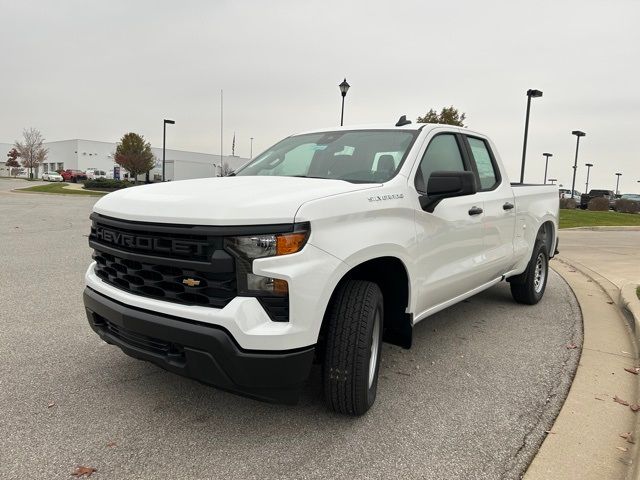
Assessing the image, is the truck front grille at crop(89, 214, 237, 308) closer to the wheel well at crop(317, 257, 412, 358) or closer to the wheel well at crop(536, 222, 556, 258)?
the wheel well at crop(317, 257, 412, 358)

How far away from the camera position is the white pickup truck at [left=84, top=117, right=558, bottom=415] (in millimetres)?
2428

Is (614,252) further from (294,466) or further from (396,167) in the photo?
(294,466)

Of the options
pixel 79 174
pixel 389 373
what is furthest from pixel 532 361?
pixel 79 174

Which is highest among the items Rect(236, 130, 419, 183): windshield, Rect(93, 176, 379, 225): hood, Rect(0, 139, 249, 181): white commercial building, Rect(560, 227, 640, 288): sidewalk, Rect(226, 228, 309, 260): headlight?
Rect(0, 139, 249, 181): white commercial building

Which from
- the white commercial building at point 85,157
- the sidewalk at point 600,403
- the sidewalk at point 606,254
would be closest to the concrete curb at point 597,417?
the sidewalk at point 600,403

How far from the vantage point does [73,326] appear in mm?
4531

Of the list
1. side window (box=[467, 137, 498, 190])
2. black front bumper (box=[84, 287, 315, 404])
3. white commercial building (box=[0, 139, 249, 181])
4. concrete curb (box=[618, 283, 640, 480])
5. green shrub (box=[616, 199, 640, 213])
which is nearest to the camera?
black front bumper (box=[84, 287, 315, 404])

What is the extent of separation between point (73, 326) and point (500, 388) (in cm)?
371

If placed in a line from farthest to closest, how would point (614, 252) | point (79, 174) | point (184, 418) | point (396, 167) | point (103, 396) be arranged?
Result: point (79, 174)
point (614, 252)
point (396, 167)
point (103, 396)
point (184, 418)

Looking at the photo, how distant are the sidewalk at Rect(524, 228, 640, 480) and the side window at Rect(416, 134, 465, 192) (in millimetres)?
1795

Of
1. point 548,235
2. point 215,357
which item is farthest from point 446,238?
point 548,235

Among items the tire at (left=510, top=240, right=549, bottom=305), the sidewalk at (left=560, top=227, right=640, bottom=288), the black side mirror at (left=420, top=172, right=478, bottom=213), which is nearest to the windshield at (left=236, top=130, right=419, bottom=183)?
the black side mirror at (left=420, top=172, right=478, bottom=213)

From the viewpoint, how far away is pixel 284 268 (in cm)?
241

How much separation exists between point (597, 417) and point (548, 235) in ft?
11.7
